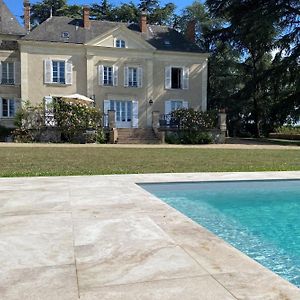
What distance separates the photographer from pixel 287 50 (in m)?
29.3

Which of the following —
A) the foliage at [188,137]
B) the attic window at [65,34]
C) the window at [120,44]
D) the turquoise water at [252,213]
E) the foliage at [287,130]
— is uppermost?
the attic window at [65,34]

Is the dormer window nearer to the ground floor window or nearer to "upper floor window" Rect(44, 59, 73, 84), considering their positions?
"upper floor window" Rect(44, 59, 73, 84)

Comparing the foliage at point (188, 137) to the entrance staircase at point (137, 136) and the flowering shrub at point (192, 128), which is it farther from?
the entrance staircase at point (137, 136)

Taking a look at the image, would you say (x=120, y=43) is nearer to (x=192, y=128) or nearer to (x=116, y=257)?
(x=192, y=128)

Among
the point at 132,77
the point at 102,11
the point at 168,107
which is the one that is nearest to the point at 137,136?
the point at 168,107

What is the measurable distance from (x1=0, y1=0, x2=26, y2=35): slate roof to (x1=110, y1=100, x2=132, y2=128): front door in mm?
10179

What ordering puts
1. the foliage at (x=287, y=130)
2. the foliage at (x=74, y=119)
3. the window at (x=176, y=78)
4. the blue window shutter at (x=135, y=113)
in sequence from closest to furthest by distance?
the foliage at (x=74, y=119) → the blue window shutter at (x=135, y=113) → the window at (x=176, y=78) → the foliage at (x=287, y=130)

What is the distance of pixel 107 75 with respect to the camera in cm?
2908

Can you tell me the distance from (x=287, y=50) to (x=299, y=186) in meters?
23.7

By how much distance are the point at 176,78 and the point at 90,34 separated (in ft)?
25.1

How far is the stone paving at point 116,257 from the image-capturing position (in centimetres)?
270

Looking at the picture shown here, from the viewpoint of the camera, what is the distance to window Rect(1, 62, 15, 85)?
28.8m

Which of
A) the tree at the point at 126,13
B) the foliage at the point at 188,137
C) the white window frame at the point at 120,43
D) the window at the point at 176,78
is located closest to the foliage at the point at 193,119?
the foliage at the point at 188,137

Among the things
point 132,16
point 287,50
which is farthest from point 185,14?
point 287,50
